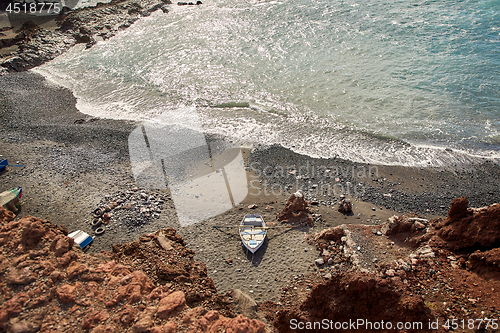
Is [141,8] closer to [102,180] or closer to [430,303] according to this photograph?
[102,180]

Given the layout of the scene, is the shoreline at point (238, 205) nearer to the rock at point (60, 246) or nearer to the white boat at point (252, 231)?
the white boat at point (252, 231)

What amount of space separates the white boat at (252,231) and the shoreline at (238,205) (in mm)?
294

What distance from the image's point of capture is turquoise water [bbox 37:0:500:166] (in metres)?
15.6

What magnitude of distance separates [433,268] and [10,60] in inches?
1113

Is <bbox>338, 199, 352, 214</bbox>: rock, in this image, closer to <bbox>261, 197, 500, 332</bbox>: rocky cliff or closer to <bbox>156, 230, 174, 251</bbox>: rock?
<bbox>261, 197, 500, 332</bbox>: rocky cliff

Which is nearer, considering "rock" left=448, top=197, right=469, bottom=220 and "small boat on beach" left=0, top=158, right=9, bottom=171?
"rock" left=448, top=197, right=469, bottom=220

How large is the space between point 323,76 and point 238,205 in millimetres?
13154

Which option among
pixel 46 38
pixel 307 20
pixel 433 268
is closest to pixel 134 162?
pixel 433 268

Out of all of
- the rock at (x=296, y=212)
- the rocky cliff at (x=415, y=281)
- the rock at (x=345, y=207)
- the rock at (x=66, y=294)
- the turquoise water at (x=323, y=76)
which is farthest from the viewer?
the turquoise water at (x=323, y=76)

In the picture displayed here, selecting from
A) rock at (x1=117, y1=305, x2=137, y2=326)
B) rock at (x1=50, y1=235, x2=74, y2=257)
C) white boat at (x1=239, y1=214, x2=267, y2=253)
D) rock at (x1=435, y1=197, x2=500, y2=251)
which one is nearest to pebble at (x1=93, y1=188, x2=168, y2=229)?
white boat at (x1=239, y1=214, x2=267, y2=253)

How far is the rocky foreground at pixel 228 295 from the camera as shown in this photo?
17.3ft

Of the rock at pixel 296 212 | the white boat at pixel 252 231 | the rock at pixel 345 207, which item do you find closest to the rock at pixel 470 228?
the rock at pixel 345 207

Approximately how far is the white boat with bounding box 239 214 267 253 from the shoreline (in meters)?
0.29

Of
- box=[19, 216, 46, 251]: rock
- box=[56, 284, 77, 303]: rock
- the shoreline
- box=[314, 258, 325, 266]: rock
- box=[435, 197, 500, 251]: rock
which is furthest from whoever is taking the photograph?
the shoreline
